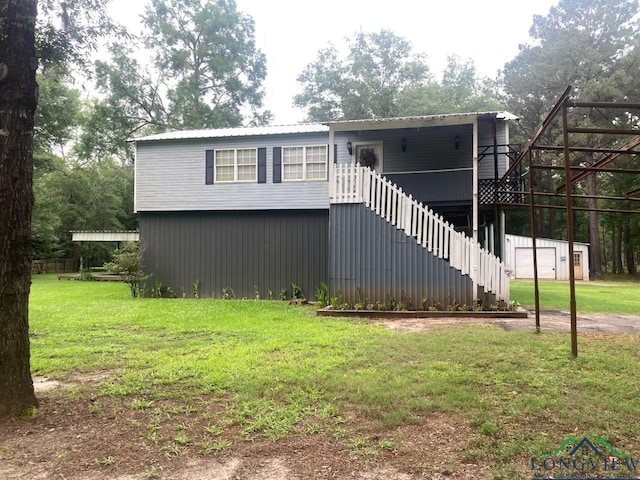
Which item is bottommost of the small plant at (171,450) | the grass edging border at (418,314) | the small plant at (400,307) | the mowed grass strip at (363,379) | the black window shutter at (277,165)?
the small plant at (171,450)

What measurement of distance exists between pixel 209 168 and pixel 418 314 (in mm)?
8145

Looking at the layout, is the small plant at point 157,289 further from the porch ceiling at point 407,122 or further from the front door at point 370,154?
the porch ceiling at point 407,122

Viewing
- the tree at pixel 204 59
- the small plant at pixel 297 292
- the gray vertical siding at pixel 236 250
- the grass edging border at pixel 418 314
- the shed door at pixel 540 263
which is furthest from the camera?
the tree at pixel 204 59

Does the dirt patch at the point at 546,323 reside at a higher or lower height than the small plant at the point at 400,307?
lower

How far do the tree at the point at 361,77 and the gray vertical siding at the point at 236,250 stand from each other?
22.3 m

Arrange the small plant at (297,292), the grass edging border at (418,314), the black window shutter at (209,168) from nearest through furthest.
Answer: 1. the grass edging border at (418,314)
2. the small plant at (297,292)
3. the black window shutter at (209,168)

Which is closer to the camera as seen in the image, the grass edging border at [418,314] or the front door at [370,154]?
the grass edging border at [418,314]

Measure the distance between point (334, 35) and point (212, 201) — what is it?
2926 cm

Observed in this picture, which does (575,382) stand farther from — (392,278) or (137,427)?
(392,278)

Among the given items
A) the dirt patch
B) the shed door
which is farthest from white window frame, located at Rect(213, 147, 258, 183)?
the shed door

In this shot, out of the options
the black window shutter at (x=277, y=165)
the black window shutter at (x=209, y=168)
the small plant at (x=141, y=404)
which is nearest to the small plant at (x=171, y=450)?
the small plant at (x=141, y=404)

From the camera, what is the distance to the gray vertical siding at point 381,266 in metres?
8.95

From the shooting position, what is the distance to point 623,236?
33625 mm

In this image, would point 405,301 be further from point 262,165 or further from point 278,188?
point 262,165
